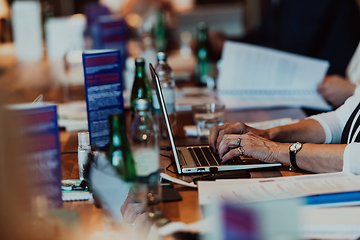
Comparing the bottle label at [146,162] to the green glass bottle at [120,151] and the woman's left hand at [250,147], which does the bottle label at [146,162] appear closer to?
the green glass bottle at [120,151]

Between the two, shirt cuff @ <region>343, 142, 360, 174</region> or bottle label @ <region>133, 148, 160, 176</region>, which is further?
shirt cuff @ <region>343, 142, 360, 174</region>

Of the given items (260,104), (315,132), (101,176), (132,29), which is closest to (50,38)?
(132,29)

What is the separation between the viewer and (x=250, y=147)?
108 cm

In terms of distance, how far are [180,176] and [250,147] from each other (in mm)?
207

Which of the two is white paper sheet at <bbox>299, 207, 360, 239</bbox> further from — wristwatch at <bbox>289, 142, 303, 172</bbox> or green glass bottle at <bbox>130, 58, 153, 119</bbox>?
green glass bottle at <bbox>130, 58, 153, 119</bbox>

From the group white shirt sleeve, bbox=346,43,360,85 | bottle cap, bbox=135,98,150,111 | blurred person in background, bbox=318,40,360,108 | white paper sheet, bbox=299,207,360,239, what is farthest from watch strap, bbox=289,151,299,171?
white shirt sleeve, bbox=346,43,360,85

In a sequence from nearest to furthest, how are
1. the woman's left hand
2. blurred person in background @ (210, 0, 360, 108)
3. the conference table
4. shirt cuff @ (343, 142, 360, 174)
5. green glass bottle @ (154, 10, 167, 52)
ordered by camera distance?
1. the conference table
2. shirt cuff @ (343, 142, 360, 174)
3. the woman's left hand
4. blurred person in background @ (210, 0, 360, 108)
5. green glass bottle @ (154, 10, 167, 52)

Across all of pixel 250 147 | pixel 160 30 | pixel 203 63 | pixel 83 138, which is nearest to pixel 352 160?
pixel 250 147

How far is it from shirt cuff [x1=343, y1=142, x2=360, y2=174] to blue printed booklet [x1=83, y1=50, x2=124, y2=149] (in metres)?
0.62

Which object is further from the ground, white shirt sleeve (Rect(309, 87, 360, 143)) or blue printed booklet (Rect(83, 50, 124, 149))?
blue printed booklet (Rect(83, 50, 124, 149))

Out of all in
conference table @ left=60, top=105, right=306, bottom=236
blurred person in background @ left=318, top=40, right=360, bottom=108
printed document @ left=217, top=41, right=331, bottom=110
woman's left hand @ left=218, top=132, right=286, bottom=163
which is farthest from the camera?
printed document @ left=217, top=41, right=331, bottom=110

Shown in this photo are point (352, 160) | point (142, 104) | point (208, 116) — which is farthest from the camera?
point (208, 116)

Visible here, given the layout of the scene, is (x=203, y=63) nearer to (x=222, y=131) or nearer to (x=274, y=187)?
(x=222, y=131)

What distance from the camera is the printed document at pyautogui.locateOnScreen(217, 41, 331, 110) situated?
2.00 m
